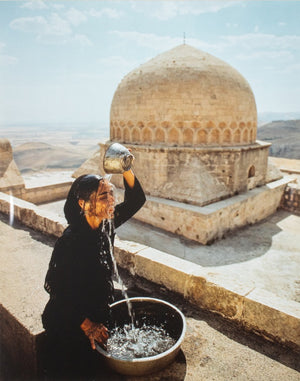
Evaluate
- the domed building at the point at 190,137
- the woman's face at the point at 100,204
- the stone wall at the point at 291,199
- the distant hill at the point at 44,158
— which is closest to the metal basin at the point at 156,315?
the woman's face at the point at 100,204

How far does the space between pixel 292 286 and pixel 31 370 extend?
5462 mm

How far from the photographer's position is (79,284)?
6.07 ft

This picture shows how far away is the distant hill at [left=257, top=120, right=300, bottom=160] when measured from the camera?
2910 centimetres

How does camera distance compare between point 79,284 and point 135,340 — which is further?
point 135,340

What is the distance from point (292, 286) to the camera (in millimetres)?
5918

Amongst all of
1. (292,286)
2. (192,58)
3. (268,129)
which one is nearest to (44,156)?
(268,129)

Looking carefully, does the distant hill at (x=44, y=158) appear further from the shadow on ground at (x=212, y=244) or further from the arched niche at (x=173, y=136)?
the shadow on ground at (x=212, y=244)

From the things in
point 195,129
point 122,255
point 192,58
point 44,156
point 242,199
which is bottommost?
point 44,156

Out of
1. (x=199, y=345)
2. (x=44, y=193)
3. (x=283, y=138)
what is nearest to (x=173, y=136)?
(x=44, y=193)

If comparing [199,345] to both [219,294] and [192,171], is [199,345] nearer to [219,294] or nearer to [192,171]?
[219,294]

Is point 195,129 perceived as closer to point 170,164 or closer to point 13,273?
point 170,164

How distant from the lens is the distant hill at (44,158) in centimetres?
4233

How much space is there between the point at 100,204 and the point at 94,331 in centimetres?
89

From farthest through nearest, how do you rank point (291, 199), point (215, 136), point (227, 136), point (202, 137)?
point (291, 199) → point (227, 136) → point (215, 136) → point (202, 137)
